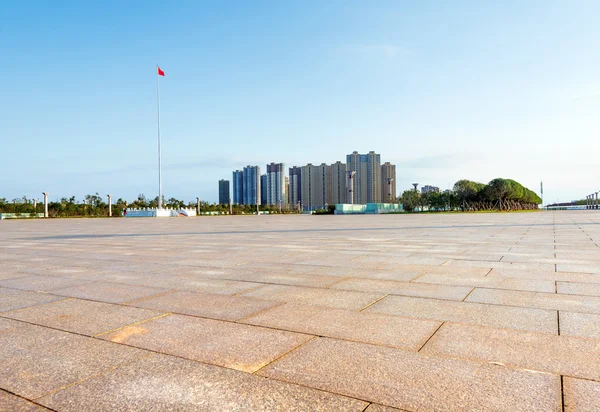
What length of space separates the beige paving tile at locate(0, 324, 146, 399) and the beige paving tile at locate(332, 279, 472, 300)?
2819 millimetres

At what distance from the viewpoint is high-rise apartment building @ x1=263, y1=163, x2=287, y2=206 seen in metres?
126

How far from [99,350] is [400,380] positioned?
206 centimetres

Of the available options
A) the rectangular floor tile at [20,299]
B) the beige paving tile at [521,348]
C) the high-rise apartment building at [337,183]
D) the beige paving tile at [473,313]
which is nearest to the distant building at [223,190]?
the high-rise apartment building at [337,183]

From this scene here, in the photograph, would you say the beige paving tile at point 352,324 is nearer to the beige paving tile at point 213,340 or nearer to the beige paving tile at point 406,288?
the beige paving tile at point 213,340

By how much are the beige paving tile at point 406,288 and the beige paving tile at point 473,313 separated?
0.30 meters

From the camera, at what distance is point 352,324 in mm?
3662

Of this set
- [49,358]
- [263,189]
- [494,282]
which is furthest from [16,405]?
[263,189]

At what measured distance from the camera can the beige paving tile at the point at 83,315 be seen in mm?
3688

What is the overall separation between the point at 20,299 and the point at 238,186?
5196 inches

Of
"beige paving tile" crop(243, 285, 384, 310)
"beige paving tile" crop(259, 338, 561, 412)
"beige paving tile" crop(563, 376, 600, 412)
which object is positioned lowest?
"beige paving tile" crop(563, 376, 600, 412)

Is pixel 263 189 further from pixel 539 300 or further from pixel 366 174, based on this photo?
pixel 539 300

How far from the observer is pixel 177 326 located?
364 cm

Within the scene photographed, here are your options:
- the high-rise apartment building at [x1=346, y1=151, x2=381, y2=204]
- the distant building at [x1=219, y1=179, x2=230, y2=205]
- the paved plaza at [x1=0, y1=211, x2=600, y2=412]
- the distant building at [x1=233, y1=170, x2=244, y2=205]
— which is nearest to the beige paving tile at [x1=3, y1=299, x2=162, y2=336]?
the paved plaza at [x1=0, y1=211, x2=600, y2=412]

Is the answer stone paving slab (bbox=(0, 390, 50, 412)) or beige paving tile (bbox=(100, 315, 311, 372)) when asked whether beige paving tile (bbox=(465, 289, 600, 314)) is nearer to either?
beige paving tile (bbox=(100, 315, 311, 372))
